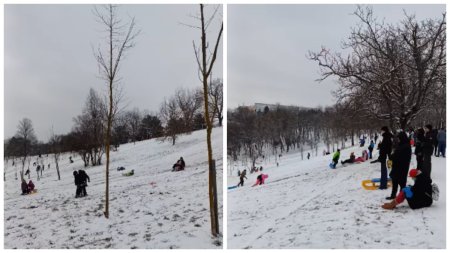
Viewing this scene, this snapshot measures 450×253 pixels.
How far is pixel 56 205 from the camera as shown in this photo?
6316mm

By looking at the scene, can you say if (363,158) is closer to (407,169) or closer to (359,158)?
(359,158)

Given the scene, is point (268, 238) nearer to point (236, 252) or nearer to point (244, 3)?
point (236, 252)

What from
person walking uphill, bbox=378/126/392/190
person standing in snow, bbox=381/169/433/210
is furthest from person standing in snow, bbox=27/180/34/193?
person standing in snow, bbox=381/169/433/210

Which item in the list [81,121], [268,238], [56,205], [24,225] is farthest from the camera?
[81,121]

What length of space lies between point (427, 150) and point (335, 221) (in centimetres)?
175

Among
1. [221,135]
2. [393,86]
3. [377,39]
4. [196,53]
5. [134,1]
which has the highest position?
[134,1]

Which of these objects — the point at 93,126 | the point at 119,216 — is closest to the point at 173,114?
the point at 93,126

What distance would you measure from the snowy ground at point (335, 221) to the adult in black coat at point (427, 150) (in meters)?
0.33

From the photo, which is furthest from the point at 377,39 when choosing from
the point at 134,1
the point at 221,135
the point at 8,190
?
the point at 8,190

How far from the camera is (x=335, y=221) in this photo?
11.4ft

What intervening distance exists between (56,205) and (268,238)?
500cm

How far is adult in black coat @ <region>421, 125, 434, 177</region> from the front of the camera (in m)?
3.69

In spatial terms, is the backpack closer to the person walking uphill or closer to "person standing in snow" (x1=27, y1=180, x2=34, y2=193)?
the person walking uphill

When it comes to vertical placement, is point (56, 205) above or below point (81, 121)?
below
